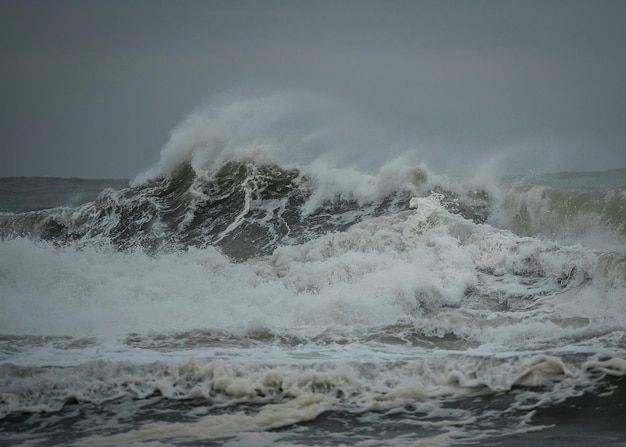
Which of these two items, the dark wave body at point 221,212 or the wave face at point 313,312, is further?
the dark wave body at point 221,212

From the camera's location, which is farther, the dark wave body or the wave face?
the dark wave body

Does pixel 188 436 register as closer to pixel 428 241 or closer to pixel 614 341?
pixel 614 341

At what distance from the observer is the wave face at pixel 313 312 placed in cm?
604

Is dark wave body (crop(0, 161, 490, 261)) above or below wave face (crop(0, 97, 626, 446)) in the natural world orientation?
above

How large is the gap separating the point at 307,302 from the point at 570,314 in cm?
302

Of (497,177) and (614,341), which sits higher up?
(497,177)

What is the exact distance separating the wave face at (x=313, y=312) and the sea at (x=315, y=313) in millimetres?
27

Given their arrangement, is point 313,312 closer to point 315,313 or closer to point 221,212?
point 315,313

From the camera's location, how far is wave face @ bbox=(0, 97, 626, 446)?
19.8 ft

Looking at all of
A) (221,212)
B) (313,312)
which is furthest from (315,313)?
(221,212)

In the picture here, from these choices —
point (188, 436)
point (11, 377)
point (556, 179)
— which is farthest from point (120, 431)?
point (556, 179)

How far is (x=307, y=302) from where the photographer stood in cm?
927

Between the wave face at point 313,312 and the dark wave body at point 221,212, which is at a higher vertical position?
the dark wave body at point 221,212

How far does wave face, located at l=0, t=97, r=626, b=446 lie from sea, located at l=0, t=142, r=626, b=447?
27mm
